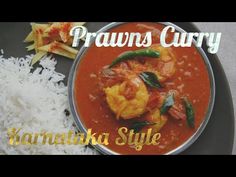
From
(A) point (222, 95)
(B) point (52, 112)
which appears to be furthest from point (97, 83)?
(A) point (222, 95)

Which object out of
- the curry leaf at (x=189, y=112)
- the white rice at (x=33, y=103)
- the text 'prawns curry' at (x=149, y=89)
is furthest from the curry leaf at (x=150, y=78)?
the white rice at (x=33, y=103)

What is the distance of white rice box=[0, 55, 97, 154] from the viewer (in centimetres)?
157

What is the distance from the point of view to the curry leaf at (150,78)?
154 centimetres

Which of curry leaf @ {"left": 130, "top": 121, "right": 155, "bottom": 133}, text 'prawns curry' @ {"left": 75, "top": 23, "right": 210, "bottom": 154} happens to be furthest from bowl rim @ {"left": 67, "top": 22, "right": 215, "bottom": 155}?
curry leaf @ {"left": 130, "top": 121, "right": 155, "bottom": 133}

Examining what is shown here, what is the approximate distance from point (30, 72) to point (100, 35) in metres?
0.31

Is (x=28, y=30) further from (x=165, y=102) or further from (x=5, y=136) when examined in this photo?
(x=165, y=102)

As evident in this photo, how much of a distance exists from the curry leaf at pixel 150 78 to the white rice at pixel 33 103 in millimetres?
317

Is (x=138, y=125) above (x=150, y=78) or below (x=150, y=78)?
below

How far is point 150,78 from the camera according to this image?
5.07ft

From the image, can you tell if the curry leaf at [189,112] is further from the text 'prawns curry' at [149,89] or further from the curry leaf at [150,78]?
the curry leaf at [150,78]

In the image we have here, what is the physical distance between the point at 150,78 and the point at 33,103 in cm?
45

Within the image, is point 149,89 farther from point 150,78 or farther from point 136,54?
point 136,54

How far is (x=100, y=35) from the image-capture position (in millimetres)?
1612

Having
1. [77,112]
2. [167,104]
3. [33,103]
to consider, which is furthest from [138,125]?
[33,103]
